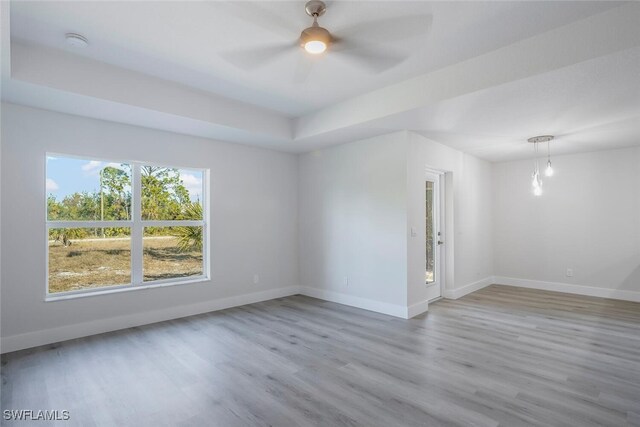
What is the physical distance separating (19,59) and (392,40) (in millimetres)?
3096

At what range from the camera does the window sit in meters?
3.73

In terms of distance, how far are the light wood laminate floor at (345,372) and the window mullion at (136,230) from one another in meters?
0.69

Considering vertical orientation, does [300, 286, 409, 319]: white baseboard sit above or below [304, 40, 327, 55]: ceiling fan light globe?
below

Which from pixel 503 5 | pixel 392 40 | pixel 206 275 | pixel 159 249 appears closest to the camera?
pixel 503 5

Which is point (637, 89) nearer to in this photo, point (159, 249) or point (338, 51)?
point (338, 51)

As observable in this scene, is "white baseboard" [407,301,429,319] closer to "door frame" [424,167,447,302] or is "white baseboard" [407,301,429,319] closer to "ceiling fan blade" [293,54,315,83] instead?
"door frame" [424,167,447,302]

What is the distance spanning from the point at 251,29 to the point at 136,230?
2956mm

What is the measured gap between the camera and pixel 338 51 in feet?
9.44

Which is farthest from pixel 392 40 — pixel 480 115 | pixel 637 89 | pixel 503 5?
pixel 637 89

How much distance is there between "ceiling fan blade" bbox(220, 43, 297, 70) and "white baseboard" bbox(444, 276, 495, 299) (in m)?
4.37

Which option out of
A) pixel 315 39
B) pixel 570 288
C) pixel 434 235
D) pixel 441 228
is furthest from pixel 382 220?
pixel 570 288

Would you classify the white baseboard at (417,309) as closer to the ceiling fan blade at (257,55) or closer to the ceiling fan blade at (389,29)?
the ceiling fan blade at (389,29)

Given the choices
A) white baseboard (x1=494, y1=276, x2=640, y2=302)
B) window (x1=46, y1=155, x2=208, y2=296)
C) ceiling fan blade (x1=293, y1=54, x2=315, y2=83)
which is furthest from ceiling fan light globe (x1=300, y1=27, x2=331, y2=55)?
white baseboard (x1=494, y1=276, x2=640, y2=302)

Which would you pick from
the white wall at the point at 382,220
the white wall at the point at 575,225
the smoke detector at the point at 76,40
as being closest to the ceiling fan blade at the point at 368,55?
the white wall at the point at 382,220
